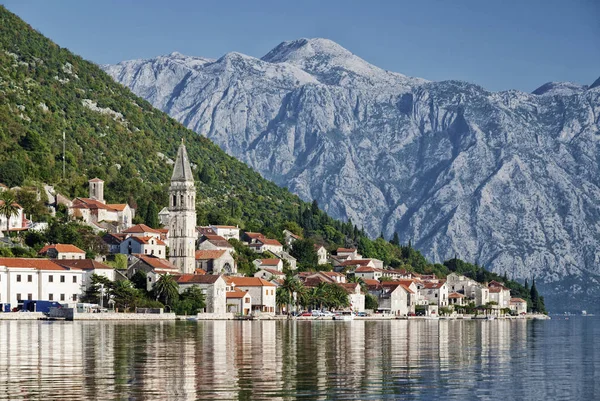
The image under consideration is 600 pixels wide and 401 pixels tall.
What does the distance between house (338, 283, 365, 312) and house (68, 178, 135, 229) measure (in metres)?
32.3

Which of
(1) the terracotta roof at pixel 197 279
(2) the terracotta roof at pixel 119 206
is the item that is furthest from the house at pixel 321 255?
(1) the terracotta roof at pixel 197 279

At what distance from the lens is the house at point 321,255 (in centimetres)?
19462

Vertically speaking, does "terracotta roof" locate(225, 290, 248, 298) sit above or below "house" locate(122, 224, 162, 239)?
below

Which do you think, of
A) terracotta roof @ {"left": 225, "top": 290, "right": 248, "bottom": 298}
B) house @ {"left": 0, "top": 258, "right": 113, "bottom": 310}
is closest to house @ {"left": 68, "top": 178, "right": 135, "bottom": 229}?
terracotta roof @ {"left": 225, "top": 290, "right": 248, "bottom": 298}

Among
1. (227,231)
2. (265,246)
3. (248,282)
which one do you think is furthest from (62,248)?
(265,246)

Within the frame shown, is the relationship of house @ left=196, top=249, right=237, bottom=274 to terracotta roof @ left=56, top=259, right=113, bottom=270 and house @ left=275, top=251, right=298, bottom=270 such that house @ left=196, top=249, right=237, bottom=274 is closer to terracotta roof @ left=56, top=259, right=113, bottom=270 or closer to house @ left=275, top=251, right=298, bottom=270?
house @ left=275, top=251, right=298, bottom=270

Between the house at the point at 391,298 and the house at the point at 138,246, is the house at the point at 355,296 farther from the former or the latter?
the house at the point at 138,246

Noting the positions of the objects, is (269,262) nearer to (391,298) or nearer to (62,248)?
(391,298)

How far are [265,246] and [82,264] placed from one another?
5407cm

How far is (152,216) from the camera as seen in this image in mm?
169375

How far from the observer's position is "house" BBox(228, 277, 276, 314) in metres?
143

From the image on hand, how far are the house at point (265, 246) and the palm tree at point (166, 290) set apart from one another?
4849cm

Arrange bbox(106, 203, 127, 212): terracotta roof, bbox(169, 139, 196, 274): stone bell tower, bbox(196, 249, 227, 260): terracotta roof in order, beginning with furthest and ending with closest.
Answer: bbox(106, 203, 127, 212): terracotta roof
bbox(196, 249, 227, 260): terracotta roof
bbox(169, 139, 196, 274): stone bell tower

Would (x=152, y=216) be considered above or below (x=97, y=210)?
below
